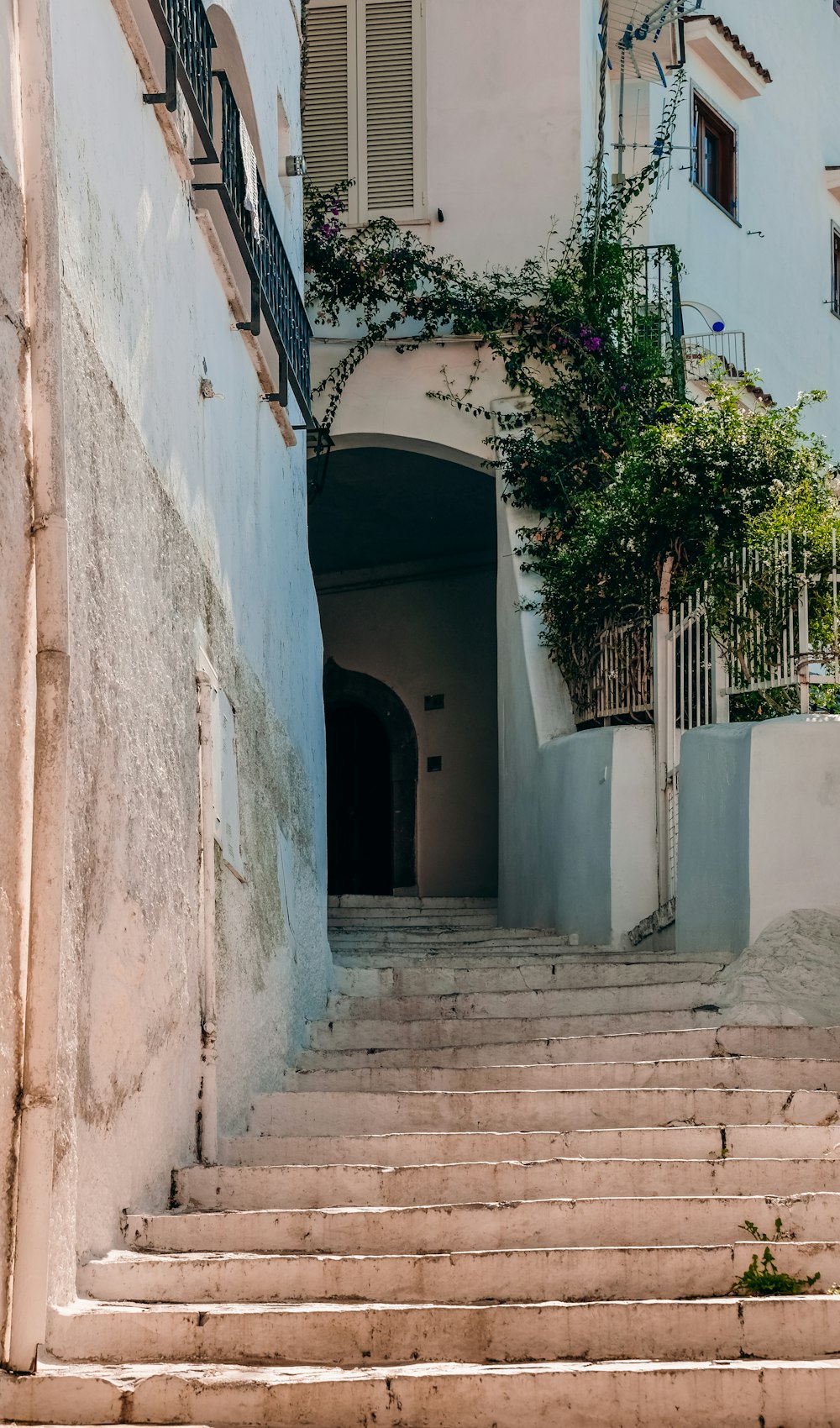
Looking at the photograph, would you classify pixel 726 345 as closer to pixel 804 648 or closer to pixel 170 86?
pixel 804 648

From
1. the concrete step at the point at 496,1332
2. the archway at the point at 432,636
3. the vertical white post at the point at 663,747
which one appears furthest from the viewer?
the archway at the point at 432,636

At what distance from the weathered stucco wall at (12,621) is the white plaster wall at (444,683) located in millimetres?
12155

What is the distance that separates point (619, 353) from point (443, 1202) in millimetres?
8522

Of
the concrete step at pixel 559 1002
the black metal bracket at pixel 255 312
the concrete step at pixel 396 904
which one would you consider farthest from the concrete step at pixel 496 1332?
the concrete step at pixel 396 904

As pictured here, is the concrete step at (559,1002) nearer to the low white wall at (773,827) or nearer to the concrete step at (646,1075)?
the low white wall at (773,827)

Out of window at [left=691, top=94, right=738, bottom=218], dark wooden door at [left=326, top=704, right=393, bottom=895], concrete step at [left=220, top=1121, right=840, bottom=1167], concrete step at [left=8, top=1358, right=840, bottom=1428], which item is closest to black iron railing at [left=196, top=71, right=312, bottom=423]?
concrete step at [left=220, top=1121, right=840, bottom=1167]

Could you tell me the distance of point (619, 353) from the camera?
44.7 ft

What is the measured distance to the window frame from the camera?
1734cm

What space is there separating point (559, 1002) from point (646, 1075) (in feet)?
4.61

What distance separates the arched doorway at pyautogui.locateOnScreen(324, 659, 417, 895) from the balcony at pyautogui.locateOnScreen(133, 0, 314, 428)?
695 cm

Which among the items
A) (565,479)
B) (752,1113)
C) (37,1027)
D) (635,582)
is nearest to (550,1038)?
(752,1113)

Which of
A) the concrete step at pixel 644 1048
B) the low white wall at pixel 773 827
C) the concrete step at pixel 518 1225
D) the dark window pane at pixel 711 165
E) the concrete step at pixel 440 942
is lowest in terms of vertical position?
the concrete step at pixel 518 1225

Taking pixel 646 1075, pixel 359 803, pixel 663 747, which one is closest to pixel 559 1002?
pixel 646 1075

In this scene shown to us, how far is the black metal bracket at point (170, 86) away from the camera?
677 cm
